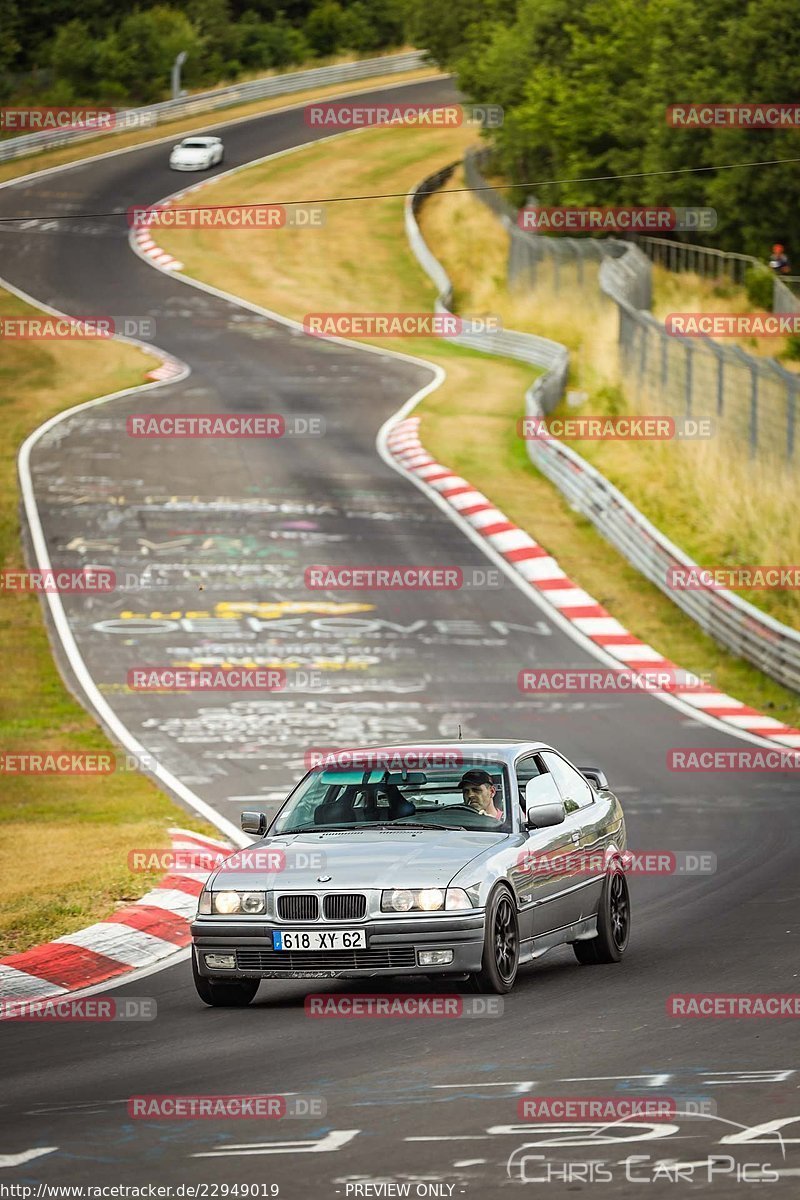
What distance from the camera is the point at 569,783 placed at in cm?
1227

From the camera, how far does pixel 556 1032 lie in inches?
365

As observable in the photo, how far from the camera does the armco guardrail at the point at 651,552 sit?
24.2m

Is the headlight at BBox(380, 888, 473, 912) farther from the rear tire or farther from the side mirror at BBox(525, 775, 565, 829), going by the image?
the rear tire

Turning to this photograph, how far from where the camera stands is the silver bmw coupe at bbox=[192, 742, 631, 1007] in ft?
33.2

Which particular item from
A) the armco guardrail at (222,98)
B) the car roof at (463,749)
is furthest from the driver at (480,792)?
the armco guardrail at (222,98)

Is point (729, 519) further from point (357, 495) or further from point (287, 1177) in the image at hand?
point (287, 1177)

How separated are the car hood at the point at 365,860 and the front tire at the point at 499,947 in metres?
0.28

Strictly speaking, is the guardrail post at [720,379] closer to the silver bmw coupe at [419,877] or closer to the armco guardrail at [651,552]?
the armco guardrail at [651,552]

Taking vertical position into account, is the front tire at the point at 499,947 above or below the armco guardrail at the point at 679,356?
above

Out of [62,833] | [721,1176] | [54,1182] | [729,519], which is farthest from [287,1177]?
[729,519]

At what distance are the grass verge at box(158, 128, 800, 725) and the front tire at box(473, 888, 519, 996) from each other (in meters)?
12.5

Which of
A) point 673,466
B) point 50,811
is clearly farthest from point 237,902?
point 673,466

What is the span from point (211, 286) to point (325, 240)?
861 centimetres

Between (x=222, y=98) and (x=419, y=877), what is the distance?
78972 mm
